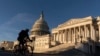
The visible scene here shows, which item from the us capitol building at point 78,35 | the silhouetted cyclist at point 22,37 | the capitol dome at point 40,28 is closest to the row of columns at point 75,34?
the us capitol building at point 78,35

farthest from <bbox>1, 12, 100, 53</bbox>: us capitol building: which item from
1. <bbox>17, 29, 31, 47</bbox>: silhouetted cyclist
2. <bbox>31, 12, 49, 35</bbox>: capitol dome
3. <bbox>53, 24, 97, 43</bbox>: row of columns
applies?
<bbox>17, 29, 31, 47</bbox>: silhouetted cyclist

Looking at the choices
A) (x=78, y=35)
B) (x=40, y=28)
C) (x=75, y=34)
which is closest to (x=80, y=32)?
(x=78, y=35)

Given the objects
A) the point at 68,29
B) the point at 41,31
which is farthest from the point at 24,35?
the point at 41,31

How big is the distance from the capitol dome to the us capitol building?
17246mm

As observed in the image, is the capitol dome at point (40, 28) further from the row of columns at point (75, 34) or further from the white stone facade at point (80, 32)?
the row of columns at point (75, 34)

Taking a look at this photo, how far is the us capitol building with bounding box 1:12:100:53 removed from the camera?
229 ft

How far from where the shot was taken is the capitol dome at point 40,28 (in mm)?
125875

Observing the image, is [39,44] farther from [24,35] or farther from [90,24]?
[24,35]

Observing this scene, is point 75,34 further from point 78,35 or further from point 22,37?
point 22,37

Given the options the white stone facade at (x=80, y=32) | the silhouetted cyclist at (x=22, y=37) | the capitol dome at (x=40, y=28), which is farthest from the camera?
the capitol dome at (x=40, y=28)

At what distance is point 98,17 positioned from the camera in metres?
76.9

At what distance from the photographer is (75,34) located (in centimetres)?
8500

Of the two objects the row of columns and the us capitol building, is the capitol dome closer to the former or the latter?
the us capitol building

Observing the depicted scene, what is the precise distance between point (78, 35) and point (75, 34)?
10.9 feet
